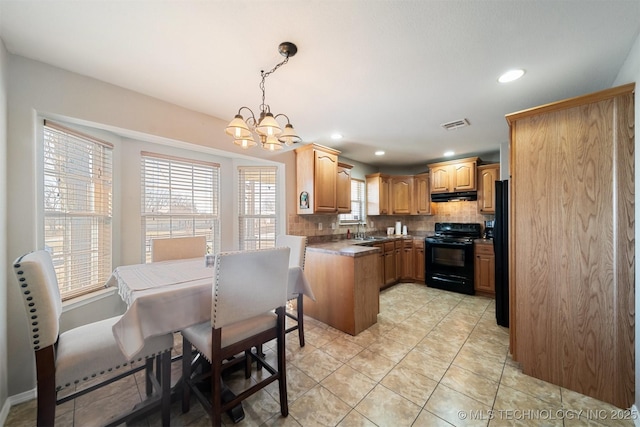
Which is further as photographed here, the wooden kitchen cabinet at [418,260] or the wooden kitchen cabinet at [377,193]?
the wooden kitchen cabinet at [377,193]

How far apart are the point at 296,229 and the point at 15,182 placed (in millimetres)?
2545

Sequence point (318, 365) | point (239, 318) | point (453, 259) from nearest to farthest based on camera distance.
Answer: point (239, 318)
point (318, 365)
point (453, 259)

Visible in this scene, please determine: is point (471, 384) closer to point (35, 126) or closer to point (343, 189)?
point (343, 189)

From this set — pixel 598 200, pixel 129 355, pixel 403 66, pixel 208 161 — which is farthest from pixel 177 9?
pixel 598 200

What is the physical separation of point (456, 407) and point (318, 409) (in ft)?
3.04

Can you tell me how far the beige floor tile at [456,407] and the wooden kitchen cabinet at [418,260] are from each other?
9.44 ft

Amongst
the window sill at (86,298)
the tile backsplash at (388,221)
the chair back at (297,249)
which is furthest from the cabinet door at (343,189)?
the window sill at (86,298)

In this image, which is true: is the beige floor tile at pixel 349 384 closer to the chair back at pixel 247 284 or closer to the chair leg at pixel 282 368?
the chair leg at pixel 282 368

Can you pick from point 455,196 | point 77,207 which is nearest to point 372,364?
point 77,207

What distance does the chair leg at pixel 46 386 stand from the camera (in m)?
1.07

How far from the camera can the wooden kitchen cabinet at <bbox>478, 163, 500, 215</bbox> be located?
13.0 ft

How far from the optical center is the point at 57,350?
125 cm

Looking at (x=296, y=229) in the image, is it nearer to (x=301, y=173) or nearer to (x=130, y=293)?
(x=301, y=173)

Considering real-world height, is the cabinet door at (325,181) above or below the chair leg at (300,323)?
above
